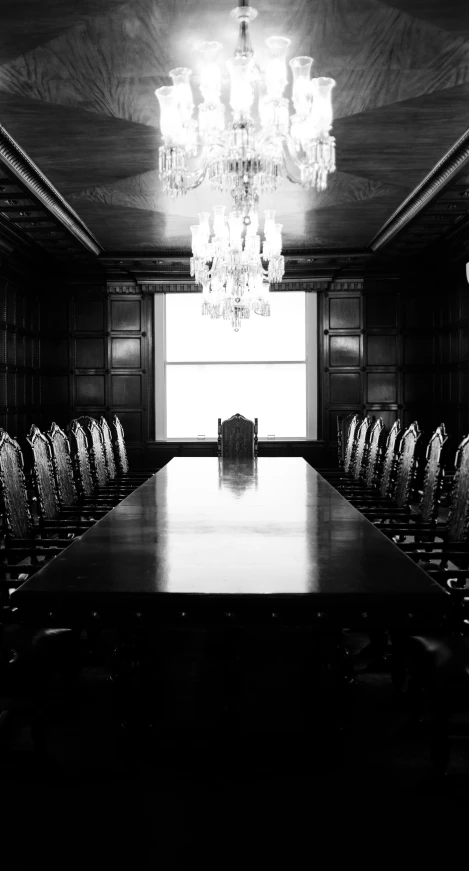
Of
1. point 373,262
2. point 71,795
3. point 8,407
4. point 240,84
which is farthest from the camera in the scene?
point 373,262

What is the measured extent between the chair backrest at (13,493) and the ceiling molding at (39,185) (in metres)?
2.31

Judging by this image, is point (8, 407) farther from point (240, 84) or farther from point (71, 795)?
point (71, 795)

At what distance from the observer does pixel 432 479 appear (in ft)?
10.7

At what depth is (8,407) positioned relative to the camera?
7.21 m

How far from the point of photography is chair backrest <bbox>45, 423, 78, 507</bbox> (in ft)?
12.4

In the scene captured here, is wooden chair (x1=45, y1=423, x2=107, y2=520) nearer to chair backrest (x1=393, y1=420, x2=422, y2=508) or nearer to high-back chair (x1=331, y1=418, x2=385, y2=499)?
high-back chair (x1=331, y1=418, x2=385, y2=499)

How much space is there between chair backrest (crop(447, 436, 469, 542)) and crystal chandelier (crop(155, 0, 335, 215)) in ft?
4.17

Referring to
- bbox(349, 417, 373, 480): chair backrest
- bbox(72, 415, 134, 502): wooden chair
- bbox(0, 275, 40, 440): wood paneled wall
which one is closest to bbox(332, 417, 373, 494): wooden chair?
bbox(349, 417, 373, 480): chair backrest

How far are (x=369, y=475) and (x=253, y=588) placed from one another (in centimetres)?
346

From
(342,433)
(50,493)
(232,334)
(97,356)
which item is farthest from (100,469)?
(232,334)

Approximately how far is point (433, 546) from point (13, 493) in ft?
5.36

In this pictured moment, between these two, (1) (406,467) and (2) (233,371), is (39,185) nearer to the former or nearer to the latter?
(1) (406,467)

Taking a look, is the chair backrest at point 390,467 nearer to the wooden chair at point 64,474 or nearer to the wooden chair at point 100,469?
the wooden chair at point 100,469

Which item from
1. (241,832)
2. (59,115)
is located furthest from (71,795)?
(59,115)
